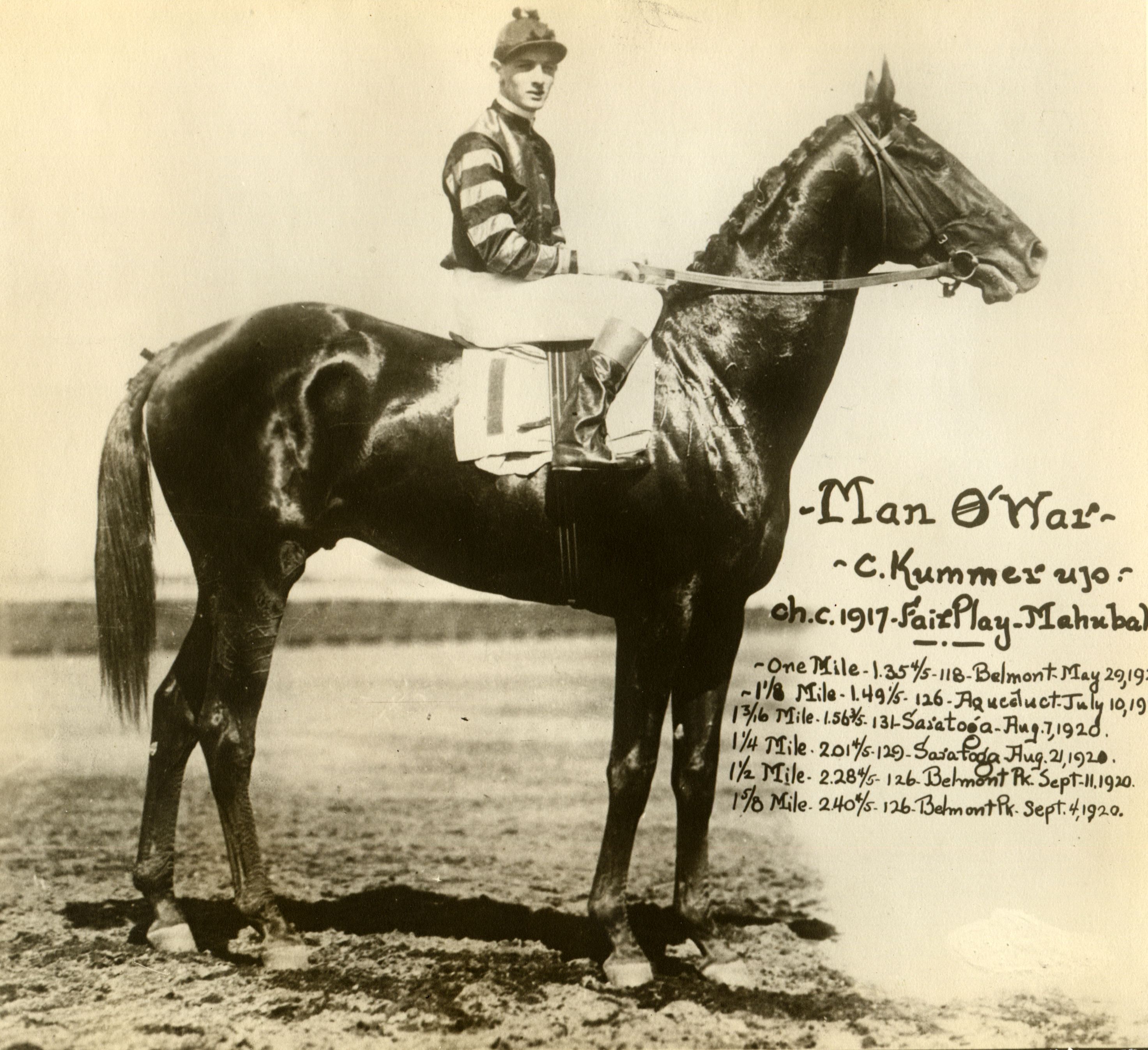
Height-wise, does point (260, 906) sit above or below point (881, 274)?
below

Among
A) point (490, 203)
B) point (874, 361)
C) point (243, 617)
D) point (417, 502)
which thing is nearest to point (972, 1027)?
point (874, 361)

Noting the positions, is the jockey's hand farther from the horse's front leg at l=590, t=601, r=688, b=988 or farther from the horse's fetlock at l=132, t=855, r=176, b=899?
the horse's fetlock at l=132, t=855, r=176, b=899

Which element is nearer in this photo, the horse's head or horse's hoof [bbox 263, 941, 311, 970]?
the horse's head

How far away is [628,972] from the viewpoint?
138 inches

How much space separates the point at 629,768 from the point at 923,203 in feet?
6.86

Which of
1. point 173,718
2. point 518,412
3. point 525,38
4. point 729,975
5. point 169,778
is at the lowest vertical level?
point 729,975

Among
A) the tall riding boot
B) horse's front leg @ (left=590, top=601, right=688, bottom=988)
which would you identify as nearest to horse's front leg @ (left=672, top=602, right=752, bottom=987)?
horse's front leg @ (left=590, top=601, right=688, bottom=988)

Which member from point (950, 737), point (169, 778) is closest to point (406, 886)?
point (169, 778)

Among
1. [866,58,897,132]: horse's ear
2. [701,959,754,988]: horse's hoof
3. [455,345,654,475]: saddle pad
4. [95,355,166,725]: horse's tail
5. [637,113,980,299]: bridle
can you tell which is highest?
[866,58,897,132]: horse's ear

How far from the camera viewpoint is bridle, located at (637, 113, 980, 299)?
135 inches

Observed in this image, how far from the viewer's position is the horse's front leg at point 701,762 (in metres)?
3.54

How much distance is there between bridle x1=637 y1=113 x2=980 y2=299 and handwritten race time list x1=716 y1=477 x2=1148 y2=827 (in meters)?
0.74

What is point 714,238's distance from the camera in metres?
3.52

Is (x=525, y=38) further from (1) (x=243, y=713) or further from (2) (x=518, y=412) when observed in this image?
(1) (x=243, y=713)
